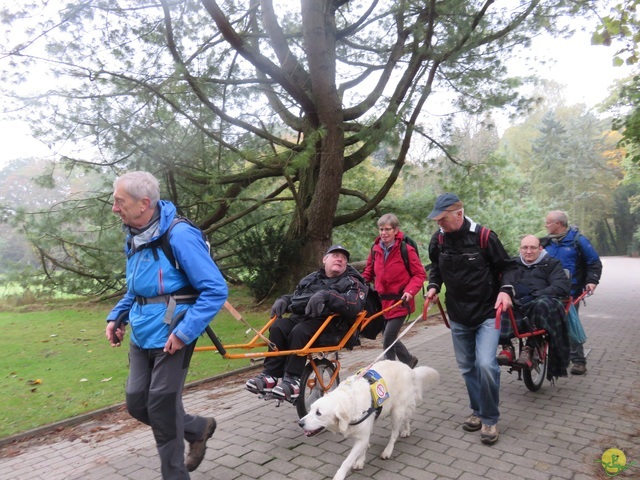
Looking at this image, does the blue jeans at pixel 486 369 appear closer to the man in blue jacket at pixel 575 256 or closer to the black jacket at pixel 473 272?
the black jacket at pixel 473 272

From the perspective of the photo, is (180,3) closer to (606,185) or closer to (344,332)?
(344,332)

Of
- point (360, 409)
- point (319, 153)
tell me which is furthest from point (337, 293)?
point (319, 153)

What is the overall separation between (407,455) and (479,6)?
858cm

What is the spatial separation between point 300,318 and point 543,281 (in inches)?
113

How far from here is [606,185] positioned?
154ft

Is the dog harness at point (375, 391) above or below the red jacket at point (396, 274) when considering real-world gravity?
below

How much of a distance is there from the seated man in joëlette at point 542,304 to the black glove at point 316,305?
81.2 inches

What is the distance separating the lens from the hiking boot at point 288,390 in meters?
3.81

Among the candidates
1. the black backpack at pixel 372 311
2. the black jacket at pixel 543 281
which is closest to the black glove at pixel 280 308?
the black backpack at pixel 372 311

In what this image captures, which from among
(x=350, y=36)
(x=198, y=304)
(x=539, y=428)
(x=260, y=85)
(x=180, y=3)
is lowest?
(x=539, y=428)

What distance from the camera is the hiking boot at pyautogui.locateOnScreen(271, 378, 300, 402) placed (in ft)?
12.5

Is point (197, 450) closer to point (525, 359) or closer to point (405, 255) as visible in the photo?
point (405, 255)

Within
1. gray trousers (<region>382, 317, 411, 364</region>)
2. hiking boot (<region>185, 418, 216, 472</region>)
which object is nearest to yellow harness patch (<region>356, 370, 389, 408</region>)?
hiking boot (<region>185, 418, 216, 472</region>)

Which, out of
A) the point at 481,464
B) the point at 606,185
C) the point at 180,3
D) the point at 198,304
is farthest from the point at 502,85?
the point at 606,185
